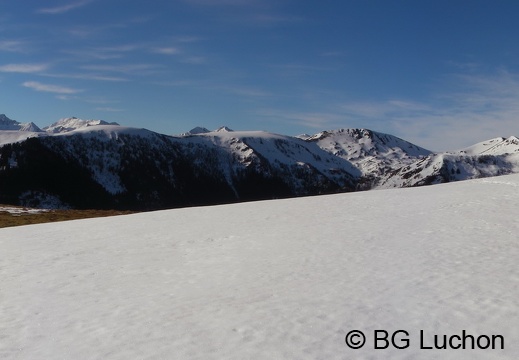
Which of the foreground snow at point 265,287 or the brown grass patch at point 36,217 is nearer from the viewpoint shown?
the foreground snow at point 265,287

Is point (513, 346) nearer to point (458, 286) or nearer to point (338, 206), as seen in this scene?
point (458, 286)

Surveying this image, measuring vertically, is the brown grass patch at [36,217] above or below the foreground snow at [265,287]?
above

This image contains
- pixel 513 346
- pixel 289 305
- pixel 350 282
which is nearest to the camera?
pixel 513 346

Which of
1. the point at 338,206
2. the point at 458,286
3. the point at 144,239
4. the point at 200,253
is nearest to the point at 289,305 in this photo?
the point at 458,286

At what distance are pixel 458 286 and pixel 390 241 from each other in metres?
7.88

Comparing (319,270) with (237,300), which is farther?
(319,270)

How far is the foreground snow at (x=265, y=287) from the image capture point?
11.2 metres

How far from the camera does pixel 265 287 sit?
15852 millimetres

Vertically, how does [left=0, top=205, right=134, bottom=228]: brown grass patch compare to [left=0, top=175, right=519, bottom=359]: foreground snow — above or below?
above

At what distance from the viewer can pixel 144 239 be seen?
27.5m

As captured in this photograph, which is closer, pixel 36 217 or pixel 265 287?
pixel 265 287

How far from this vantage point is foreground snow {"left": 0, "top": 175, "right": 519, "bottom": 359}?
1121 cm

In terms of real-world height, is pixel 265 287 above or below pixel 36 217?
below

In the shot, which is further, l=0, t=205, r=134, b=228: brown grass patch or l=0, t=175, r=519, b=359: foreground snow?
l=0, t=205, r=134, b=228: brown grass patch
